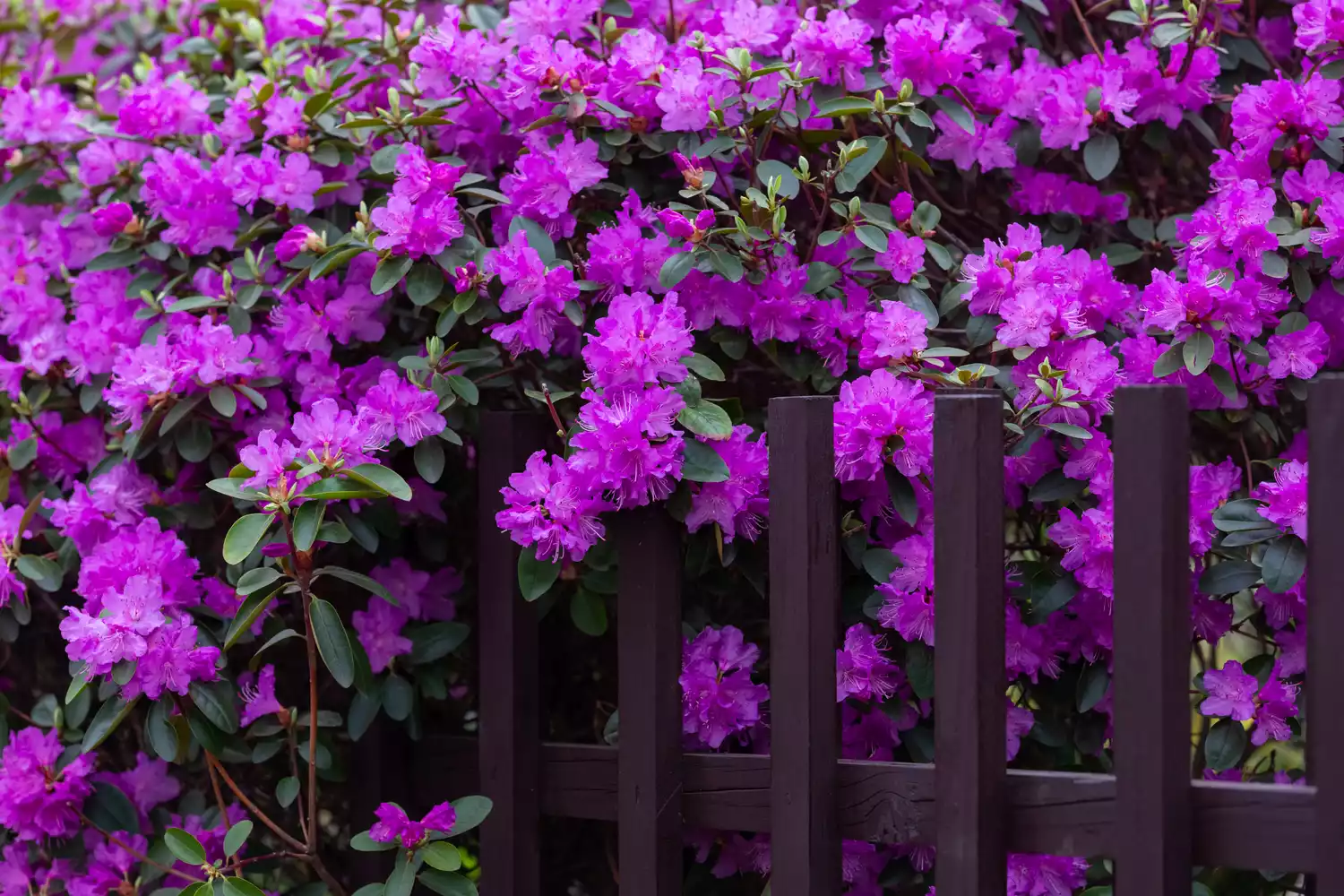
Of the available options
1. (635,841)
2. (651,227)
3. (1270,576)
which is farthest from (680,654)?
(1270,576)

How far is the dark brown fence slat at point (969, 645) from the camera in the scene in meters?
1.29

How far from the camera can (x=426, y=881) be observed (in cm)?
156

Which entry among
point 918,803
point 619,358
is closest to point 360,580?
point 619,358

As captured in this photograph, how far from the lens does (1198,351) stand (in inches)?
57.7

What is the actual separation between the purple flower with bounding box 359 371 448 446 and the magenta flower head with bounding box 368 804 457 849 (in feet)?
1.52

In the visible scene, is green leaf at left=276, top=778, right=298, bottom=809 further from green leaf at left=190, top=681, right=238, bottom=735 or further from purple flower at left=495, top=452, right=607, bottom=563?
purple flower at left=495, top=452, right=607, bottom=563

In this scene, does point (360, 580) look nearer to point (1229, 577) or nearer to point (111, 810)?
point (111, 810)

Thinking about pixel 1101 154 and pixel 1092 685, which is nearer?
pixel 1092 685

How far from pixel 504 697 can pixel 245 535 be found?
1.36 feet

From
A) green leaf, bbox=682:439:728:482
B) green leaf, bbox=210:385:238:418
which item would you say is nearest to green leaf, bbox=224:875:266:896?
green leaf, bbox=210:385:238:418

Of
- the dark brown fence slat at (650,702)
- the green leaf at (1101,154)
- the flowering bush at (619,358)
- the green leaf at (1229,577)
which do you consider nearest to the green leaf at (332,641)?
the flowering bush at (619,358)

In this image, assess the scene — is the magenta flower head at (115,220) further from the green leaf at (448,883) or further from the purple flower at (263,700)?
the green leaf at (448,883)

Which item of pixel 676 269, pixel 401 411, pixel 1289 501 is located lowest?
pixel 1289 501

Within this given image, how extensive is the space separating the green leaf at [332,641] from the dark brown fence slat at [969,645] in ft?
2.26
